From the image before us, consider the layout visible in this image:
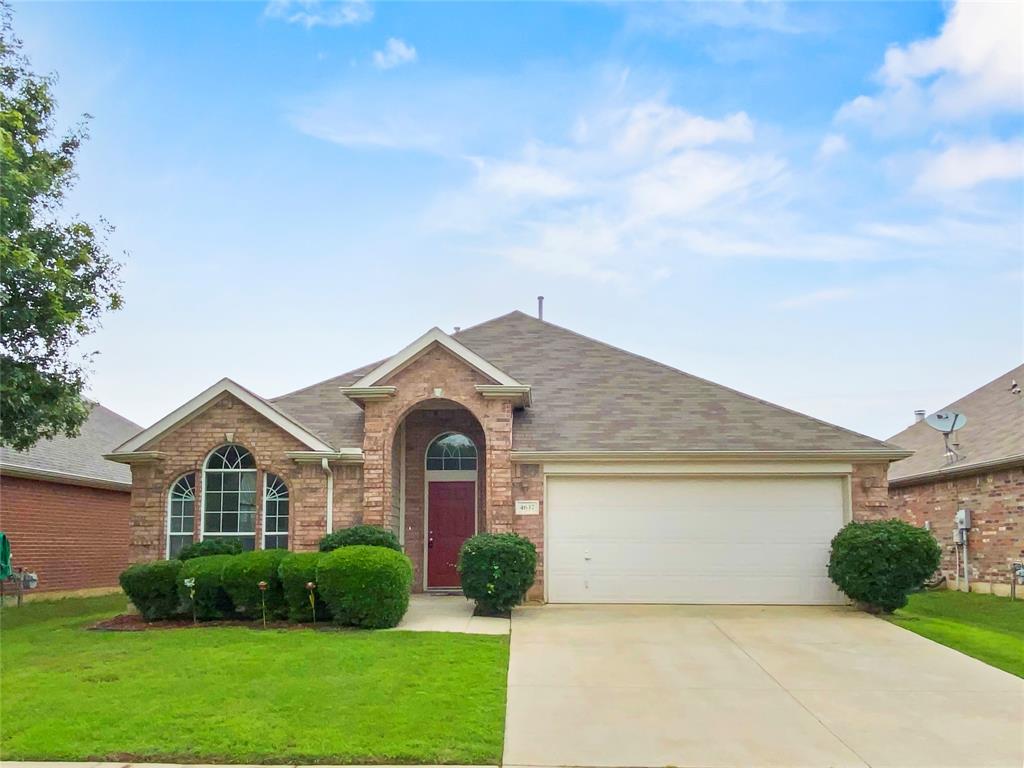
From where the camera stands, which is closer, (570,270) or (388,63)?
(388,63)

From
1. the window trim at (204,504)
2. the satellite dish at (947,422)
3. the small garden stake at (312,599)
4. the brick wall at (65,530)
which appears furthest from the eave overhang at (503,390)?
the brick wall at (65,530)

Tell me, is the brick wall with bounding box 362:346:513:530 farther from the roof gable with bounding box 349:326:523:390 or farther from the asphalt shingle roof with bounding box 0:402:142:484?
the asphalt shingle roof with bounding box 0:402:142:484

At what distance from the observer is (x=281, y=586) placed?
1337 centimetres

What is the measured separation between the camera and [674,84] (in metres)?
13.9

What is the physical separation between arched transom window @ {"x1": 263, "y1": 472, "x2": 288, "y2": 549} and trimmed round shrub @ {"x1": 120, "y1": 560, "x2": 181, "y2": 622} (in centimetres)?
209

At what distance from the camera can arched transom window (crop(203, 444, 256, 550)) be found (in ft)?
51.2

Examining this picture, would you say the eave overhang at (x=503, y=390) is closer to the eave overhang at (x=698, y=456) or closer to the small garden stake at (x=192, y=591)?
the eave overhang at (x=698, y=456)

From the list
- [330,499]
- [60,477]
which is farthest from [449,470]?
[60,477]

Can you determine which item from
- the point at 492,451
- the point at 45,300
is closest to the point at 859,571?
the point at 492,451

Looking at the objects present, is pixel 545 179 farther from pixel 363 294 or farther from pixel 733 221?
pixel 363 294

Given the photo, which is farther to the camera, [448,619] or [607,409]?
[607,409]

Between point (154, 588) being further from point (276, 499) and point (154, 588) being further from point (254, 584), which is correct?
point (276, 499)

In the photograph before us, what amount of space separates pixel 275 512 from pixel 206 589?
2.55m

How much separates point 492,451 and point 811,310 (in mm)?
7648
